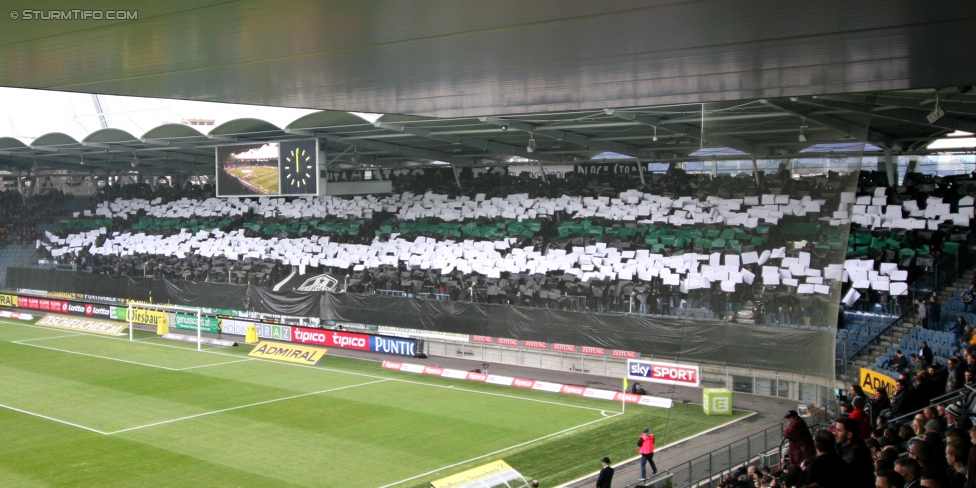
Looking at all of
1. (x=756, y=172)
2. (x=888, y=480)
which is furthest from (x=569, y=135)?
(x=888, y=480)

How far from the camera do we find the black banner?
248 inches

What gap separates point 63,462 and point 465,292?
51.7 ft

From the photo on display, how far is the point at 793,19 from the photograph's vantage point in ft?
13.0

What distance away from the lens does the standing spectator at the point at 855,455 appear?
6.03 metres

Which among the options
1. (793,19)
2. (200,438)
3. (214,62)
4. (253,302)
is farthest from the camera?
(253,302)

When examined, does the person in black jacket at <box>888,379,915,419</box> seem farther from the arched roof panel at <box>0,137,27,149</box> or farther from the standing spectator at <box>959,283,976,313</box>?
the arched roof panel at <box>0,137,27,149</box>

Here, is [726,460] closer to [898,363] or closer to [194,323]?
[898,363]

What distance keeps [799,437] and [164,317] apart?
33519 millimetres

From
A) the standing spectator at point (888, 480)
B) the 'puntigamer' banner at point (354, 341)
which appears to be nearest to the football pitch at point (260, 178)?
the 'puntigamer' banner at point (354, 341)

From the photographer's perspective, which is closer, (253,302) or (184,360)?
(184,360)

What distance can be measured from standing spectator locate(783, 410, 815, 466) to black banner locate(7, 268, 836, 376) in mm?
722

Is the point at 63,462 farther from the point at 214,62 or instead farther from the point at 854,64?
the point at 854,64

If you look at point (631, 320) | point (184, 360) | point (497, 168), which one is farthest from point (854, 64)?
point (497, 168)

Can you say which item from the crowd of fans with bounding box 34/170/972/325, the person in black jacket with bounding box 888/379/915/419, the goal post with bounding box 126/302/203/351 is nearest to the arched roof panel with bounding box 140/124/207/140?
the crowd of fans with bounding box 34/170/972/325
